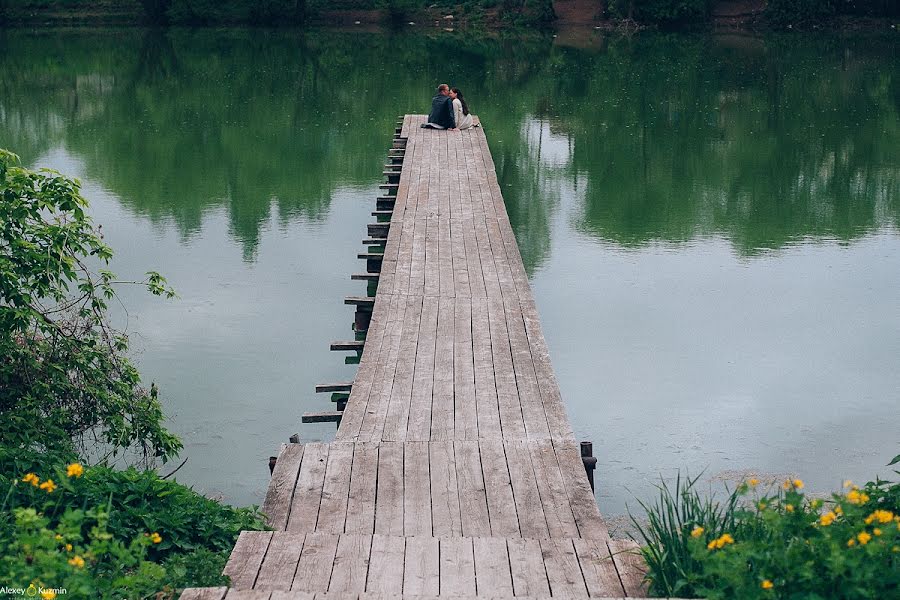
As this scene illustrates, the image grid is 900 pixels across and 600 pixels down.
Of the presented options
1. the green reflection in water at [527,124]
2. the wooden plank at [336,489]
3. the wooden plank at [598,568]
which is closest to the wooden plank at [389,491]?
the wooden plank at [336,489]

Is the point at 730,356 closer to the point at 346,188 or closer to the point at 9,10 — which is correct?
the point at 346,188

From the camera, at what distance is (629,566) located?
4344 millimetres

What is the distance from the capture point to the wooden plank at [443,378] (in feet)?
20.5

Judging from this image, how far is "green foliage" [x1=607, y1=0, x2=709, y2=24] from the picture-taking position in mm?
44844

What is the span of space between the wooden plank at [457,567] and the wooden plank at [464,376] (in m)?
1.60

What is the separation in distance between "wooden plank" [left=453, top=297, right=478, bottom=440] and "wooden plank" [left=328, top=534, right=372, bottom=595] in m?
1.64

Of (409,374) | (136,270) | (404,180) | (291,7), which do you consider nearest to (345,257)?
(404,180)

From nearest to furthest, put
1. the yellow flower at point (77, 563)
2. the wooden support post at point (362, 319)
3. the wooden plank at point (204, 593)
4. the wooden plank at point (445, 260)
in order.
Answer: the yellow flower at point (77, 563) < the wooden plank at point (204, 593) < the wooden plank at point (445, 260) < the wooden support post at point (362, 319)

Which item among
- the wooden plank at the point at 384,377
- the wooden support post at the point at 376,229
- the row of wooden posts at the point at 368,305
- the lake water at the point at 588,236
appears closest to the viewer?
the wooden plank at the point at 384,377

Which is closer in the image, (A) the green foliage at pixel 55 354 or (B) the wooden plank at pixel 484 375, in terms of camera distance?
(B) the wooden plank at pixel 484 375

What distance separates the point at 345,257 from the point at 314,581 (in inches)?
358

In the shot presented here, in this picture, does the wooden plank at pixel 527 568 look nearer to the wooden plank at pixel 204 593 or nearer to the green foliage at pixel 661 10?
the wooden plank at pixel 204 593

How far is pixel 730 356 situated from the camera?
9750 mm

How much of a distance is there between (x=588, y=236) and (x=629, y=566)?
10.1m
